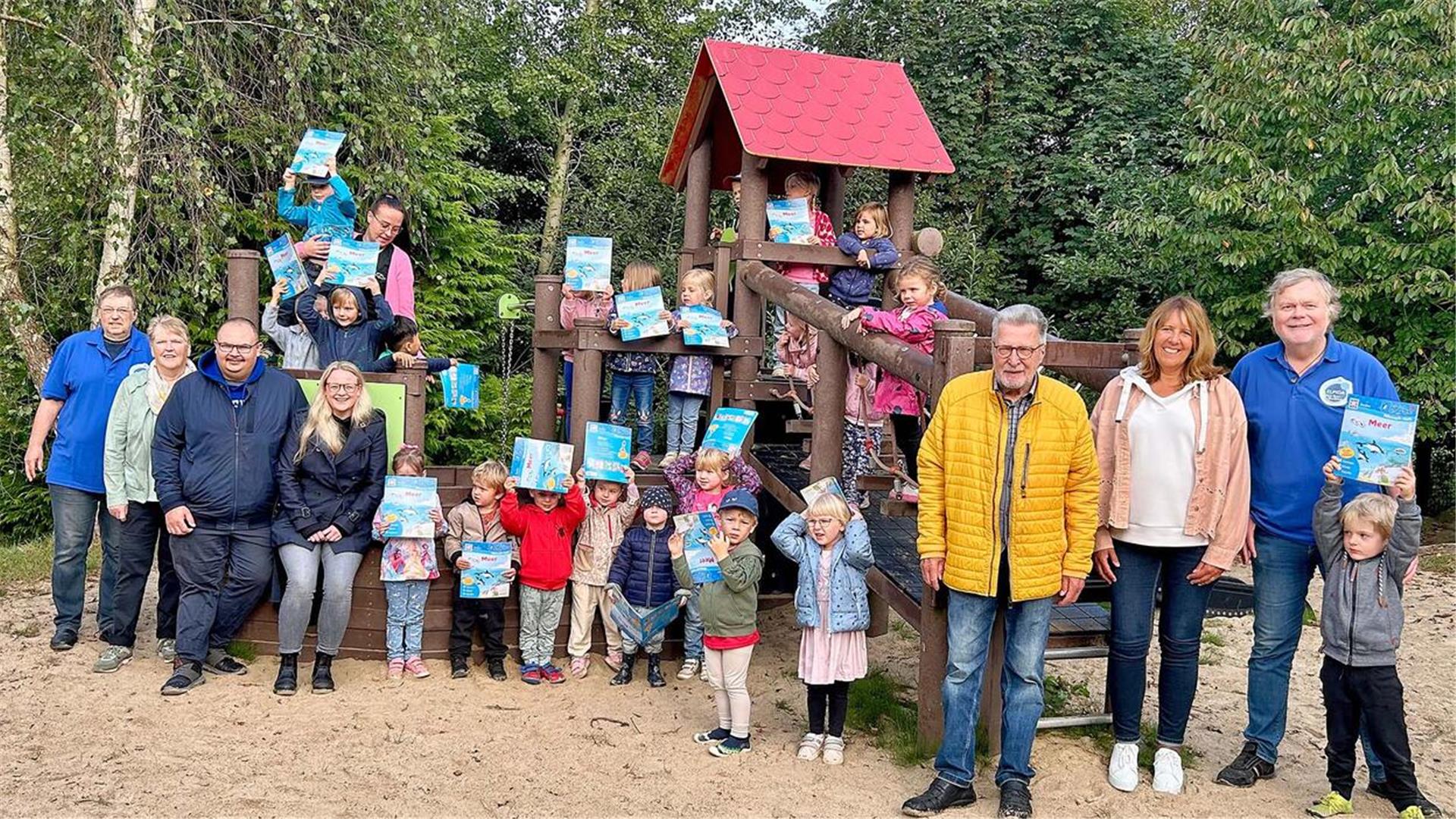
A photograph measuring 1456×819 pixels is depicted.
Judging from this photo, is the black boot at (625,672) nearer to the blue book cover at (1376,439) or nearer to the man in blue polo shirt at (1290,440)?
the man in blue polo shirt at (1290,440)

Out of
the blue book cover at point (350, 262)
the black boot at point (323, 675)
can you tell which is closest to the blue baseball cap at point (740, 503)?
the black boot at point (323, 675)

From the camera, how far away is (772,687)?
545 centimetres

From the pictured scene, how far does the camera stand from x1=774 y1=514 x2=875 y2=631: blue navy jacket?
4.30 m

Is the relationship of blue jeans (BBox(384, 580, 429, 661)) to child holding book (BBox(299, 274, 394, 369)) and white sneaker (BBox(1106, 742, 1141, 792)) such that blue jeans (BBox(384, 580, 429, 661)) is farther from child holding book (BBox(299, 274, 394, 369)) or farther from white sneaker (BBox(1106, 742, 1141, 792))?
white sneaker (BBox(1106, 742, 1141, 792))

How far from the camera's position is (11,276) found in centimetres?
857

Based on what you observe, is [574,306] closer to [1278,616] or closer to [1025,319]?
[1025,319]

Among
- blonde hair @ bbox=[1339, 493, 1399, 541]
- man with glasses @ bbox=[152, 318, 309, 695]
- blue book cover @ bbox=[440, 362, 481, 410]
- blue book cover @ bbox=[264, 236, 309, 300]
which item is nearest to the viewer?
blonde hair @ bbox=[1339, 493, 1399, 541]

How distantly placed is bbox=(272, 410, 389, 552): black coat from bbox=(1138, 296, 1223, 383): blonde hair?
3.38 meters

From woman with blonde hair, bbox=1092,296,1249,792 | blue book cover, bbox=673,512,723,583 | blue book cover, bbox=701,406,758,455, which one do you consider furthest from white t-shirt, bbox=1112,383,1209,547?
blue book cover, bbox=701,406,758,455

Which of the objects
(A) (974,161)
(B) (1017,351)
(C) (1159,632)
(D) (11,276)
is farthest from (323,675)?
(A) (974,161)

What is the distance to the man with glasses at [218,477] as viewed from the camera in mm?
4973

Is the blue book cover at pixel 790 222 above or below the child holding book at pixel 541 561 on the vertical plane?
above

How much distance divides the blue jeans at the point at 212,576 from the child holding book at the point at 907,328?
2872 mm

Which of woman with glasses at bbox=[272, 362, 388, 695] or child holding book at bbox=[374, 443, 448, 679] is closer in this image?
woman with glasses at bbox=[272, 362, 388, 695]
